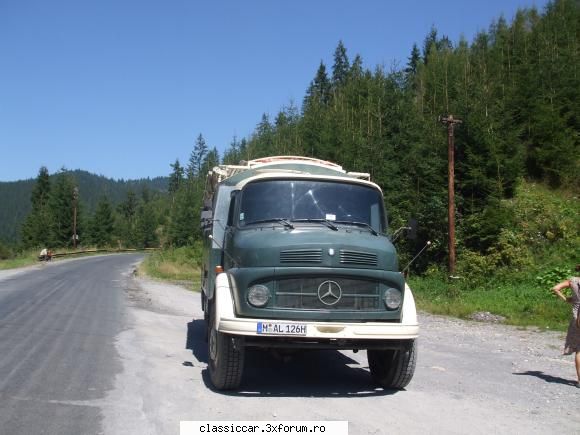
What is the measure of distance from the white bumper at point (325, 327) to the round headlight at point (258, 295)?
203 mm

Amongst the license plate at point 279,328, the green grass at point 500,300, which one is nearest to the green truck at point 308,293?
the license plate at point 279,328

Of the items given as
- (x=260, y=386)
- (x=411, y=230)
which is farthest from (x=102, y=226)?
(x=411, y=230)

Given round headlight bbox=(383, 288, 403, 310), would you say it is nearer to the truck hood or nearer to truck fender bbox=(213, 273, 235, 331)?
the truck hood

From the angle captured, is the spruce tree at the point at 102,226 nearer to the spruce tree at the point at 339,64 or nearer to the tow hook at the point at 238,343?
the spruce tree at the point at 339,64

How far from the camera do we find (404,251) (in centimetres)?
2658

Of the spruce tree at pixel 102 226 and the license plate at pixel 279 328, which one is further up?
the spruce tree at pixel 102 226

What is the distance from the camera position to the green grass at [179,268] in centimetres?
3115

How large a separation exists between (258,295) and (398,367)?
2.01m

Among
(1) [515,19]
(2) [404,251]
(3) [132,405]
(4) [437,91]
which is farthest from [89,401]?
(1) [515,19]

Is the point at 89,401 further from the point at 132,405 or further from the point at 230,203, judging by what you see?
the point at 230,203

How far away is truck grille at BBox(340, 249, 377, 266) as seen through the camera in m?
6.38

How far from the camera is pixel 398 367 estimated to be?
6.84 meters

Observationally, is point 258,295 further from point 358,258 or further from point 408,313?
point 408,313

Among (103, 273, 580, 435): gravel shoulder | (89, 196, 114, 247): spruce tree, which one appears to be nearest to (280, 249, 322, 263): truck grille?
(103, 273, 580, 435): gravel shoulder
